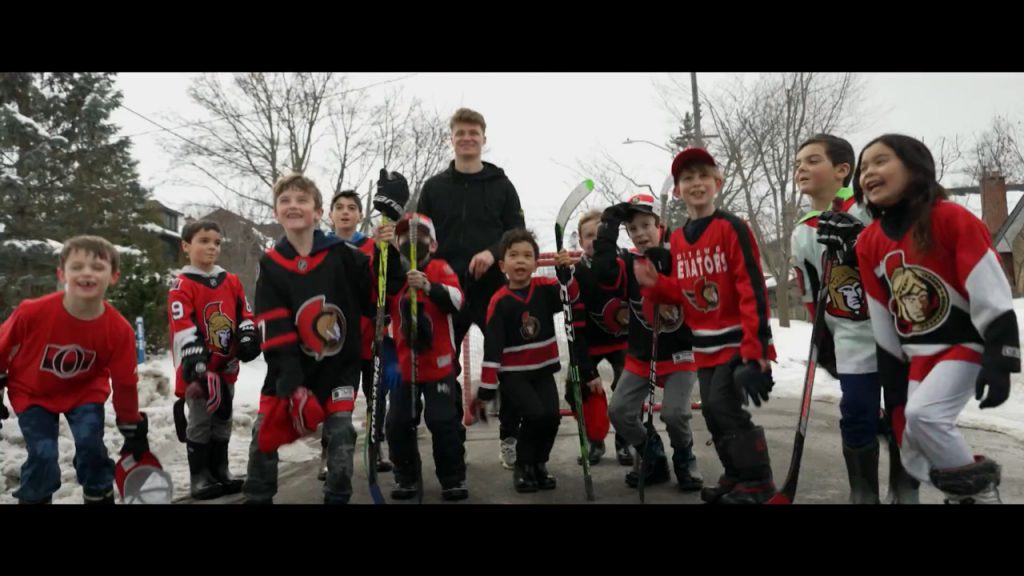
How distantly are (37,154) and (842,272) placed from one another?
1534cm

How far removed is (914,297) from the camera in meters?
2.85

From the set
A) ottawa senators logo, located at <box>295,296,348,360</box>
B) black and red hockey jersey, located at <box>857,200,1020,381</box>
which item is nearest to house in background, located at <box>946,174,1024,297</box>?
black and red hockey jersey, located at <box>857,200,1020,381</box>

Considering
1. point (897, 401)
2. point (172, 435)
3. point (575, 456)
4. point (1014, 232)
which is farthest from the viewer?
point (1014, 232)

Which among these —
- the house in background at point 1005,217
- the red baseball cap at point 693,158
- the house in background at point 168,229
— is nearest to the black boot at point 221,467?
the red baseball cap at point 693,158

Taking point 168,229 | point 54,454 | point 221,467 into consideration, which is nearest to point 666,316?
point 221,467

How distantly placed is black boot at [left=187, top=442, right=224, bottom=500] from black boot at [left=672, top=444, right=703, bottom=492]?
10.7 ft

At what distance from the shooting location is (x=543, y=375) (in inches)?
180

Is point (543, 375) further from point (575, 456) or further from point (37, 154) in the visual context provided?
point (37, 154)

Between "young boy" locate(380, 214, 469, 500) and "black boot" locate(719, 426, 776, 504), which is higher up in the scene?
"young boy" locate(380, 214, 469, 500)

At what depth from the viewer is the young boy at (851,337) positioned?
3307mm

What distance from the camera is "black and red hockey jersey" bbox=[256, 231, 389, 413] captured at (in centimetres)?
365

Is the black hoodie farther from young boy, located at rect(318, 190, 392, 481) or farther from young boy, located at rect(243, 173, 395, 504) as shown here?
young boy, located at rect(243, 173, 395, 504)

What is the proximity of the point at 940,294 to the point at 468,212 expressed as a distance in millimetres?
3084

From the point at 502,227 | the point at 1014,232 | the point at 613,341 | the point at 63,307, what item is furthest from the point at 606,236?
the point at 1014,232
